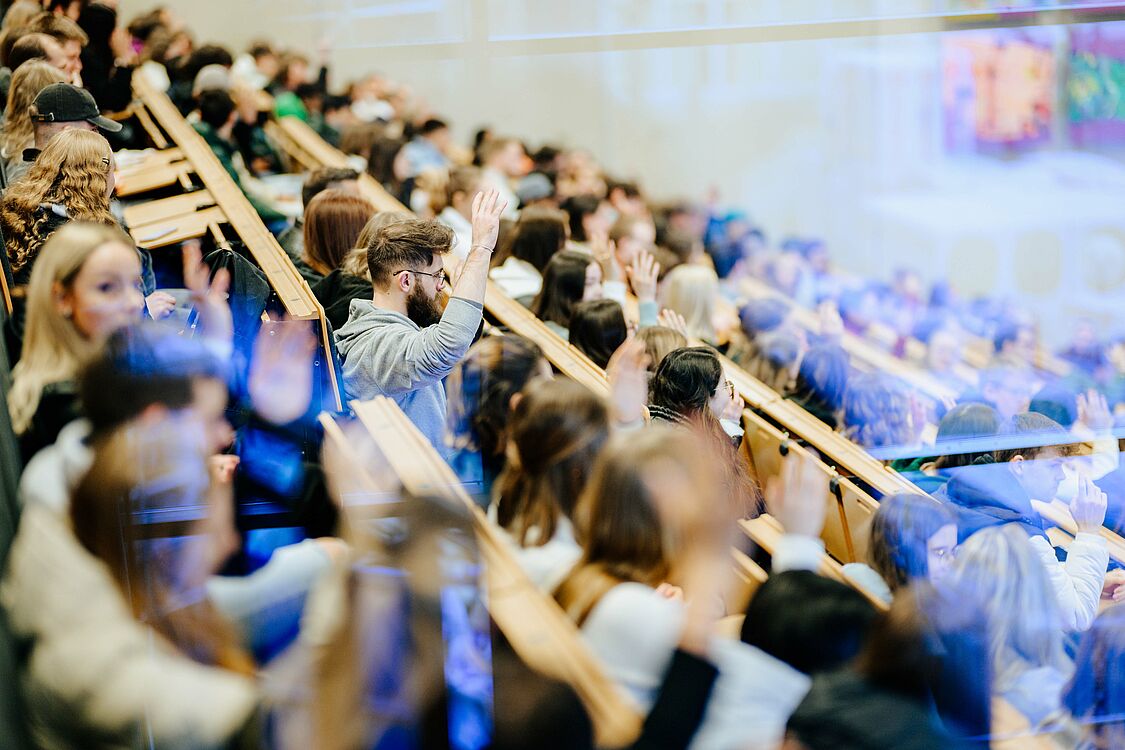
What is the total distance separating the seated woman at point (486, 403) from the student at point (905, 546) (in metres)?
0.65

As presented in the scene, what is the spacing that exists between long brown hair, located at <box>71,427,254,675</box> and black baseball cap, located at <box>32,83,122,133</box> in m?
1.59

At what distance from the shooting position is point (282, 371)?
221cm

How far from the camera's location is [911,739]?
152cm

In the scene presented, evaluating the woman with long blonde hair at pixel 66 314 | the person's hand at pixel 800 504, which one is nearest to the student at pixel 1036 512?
the person's hand at pixel 800 504

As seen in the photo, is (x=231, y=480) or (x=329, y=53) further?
(x=329, y=53)

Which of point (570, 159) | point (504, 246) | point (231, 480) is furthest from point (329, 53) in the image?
point (231, 480)

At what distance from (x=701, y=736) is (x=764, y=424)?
A: 1.42 meters

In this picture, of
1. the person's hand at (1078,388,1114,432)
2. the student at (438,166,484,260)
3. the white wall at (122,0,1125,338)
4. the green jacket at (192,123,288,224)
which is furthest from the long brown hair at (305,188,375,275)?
the white wall at (122,0,1125,338)

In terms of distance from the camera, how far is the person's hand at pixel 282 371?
6.81ft

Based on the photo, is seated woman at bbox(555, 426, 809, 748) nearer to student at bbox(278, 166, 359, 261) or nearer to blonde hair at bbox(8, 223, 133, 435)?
blonde hair at bbox(8, 223, 133, 435)

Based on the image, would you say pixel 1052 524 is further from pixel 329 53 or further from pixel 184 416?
pixel 329 53

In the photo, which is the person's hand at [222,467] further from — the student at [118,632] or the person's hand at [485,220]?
the person's hand at [485,220]

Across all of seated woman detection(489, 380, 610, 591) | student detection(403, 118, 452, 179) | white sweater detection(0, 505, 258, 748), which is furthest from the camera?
student detection(403, 118, 452, 179)

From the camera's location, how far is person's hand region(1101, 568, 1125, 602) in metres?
2.80
